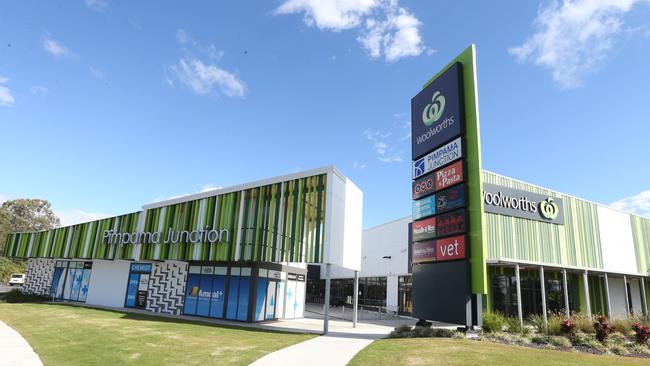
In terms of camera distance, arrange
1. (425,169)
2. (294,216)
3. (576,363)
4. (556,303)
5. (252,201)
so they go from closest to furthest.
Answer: (576,363) < (425,169) < (294,216) < (252,201) < (556,303)

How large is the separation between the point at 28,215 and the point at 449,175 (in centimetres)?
9217

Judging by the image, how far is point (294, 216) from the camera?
72.5 feet

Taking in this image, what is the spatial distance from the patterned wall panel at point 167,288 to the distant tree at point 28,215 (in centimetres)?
6793

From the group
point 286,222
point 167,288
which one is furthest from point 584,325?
point 167,288

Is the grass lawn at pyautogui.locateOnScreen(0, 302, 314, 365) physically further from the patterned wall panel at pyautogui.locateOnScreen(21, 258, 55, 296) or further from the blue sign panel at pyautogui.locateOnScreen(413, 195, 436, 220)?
the patterned wall panel at pyautogui.locateOnScreen(21, 258, 55, 296)

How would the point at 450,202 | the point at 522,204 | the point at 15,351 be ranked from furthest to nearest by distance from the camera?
the point at 522,204 → the point at 450,202 → the point at 15,351

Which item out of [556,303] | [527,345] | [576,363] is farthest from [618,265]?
[576,363]

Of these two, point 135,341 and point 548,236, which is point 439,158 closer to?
point 548,236

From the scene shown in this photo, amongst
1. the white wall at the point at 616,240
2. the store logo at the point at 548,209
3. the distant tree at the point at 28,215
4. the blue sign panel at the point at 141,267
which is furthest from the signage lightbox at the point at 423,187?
the distant tree at the point at 28,215

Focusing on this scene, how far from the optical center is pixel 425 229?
64.0 feet

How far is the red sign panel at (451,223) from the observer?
1730 centimetres

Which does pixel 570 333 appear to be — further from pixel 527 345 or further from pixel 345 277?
pixel 345 277

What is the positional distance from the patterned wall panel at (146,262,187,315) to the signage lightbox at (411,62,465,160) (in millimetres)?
16605

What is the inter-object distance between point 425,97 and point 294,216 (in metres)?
9.44
